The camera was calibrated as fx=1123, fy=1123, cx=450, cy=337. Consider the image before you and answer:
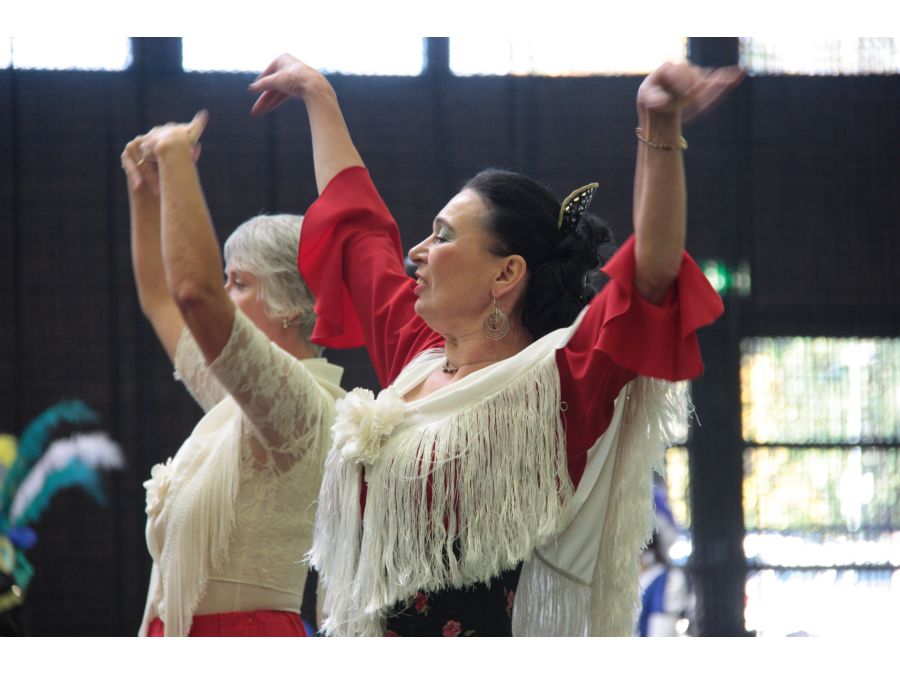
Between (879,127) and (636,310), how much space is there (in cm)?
189

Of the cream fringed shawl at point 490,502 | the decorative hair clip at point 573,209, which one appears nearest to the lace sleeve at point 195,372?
the cream fringed shawl at point 490,502

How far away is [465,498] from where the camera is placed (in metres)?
1.33

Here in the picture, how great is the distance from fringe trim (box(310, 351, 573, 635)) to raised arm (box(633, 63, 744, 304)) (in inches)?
8.8

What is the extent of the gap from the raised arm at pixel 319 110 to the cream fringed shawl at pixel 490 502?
0.45 m

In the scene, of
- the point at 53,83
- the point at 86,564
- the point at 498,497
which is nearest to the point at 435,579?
the point at 498,497

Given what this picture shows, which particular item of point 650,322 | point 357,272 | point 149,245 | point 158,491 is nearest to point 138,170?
point 149,245

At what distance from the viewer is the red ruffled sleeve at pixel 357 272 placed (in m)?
1.60

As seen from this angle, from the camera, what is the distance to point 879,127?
9.16 feet

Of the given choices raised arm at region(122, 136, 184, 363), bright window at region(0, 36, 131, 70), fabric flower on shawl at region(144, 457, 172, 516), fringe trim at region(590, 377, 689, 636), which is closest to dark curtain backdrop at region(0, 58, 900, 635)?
bright window at region(0, 36, 131, 70)

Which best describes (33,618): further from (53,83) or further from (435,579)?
(435,579)

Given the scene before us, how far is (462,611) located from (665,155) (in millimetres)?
587

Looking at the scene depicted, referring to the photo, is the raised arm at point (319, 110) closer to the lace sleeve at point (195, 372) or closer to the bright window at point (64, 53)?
the lace sleeve at point (195, 372)

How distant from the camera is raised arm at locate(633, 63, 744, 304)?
1.09 meters

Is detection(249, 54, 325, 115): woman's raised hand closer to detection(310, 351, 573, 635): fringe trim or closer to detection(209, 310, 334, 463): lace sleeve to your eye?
detection(209, 310, 334, 463): lace sleeve
